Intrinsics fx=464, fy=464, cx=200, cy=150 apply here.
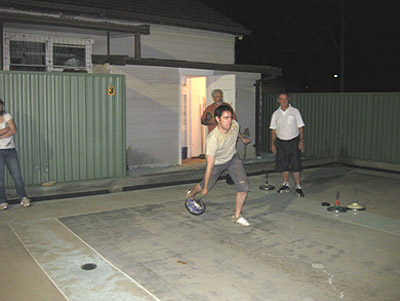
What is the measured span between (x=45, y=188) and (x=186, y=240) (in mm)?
3814

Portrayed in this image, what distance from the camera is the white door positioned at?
12.4m

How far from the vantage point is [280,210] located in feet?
26.4

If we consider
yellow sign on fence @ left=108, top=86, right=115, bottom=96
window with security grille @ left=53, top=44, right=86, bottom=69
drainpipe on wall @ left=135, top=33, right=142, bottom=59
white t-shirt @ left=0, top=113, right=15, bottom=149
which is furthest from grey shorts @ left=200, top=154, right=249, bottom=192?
window with security grille @ left=53, top=44, right=86, bottom=69

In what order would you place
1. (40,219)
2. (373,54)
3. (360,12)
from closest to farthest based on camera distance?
(40,219) → (360,12) → (373,54)

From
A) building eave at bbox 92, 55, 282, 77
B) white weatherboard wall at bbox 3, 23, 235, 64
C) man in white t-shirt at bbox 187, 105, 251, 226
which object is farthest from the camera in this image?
white weatherboard wall at bbox 3, 23, 235, 64

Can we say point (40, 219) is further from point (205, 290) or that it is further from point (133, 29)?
point (133, 29)

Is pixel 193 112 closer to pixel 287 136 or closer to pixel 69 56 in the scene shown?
pixel 69 56

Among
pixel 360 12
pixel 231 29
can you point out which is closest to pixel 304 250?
pixel 231 29

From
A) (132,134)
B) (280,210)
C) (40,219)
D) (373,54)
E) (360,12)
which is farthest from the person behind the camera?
(373,54)

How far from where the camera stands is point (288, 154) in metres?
9.21

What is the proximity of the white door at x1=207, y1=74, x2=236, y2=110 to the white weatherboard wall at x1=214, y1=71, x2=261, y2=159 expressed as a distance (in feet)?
3.23

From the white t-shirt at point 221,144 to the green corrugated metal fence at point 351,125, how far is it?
24.6 feet

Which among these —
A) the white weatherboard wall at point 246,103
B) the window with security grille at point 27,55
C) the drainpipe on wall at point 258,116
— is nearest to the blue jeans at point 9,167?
the window with security grille at point 27,55

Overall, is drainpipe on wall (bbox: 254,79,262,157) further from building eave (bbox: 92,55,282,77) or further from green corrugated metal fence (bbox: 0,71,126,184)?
green corrugated metal fence (bbox: 0,71,126,184)
